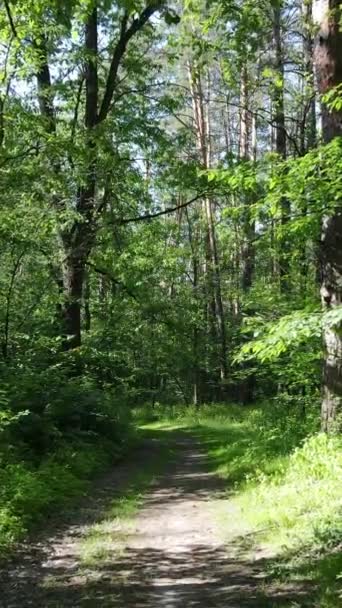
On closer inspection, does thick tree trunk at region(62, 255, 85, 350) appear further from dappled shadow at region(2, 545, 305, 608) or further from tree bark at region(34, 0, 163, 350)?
dappled shadow at region(2, 545, 305, 608)

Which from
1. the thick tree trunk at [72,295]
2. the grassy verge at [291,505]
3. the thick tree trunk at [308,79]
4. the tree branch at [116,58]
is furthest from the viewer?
the tree branch at [116,58]

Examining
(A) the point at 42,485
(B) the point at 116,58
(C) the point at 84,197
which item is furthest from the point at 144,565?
(B) the point at 116,58

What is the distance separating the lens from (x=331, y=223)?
26.9ft

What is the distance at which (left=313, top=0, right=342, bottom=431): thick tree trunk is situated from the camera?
799 centimetres

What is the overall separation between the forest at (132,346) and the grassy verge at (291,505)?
31mm

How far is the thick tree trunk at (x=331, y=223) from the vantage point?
7.99 meters

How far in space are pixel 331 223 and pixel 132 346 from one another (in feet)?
43.7

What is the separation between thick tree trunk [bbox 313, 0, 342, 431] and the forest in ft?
0.08

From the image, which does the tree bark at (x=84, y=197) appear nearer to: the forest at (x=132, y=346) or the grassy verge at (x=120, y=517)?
the forest at (x=132, y=346)

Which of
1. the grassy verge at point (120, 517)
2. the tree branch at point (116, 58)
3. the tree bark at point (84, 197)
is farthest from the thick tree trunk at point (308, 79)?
the grassy verge at point (120, 517)

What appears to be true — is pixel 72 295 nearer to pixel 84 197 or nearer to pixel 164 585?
pixel 84 197

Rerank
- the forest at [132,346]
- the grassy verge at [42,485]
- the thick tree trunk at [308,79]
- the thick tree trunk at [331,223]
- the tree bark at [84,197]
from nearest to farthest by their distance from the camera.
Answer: the forest at [132,346] < the grassy verge at [42,485] < the thick tree trunk at [331,223] < the thick tree trunk at [308,79] < the tree bark at [84,197]

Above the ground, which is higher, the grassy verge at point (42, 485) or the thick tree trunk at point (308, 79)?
the thick tree trunk at point (308, 79)

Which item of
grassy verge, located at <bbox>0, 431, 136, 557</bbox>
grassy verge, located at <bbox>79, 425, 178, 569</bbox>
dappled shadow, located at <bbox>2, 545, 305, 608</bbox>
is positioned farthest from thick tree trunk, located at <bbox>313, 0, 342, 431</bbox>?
grassy verge, located at <bbox>0, 431, 136, 557</bbox>
